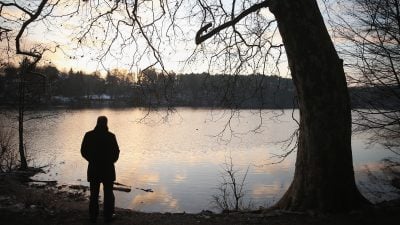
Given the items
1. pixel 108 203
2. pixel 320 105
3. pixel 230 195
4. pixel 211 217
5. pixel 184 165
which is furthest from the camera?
pixel 184 165

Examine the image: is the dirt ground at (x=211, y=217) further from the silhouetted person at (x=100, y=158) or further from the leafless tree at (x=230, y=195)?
the leafless tree at (x=230, y=195)

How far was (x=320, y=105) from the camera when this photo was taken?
705 centimetres

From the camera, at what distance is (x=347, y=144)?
721 cm

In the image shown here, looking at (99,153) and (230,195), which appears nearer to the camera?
(99,153)

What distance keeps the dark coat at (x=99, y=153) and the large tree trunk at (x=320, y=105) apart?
3.59 meters

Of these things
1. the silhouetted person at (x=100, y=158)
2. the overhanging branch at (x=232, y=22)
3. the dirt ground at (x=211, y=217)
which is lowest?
the dirt ground at (x=211, y=217)

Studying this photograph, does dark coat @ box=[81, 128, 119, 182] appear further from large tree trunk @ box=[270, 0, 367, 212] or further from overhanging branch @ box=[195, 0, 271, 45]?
large tree trunk @ box=[270, 0, 367, 212]

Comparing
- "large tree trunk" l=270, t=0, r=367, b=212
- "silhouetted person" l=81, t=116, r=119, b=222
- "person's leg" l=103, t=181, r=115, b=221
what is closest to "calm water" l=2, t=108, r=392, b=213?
"silhouetted person" l=81, t=116, r=119, b=222

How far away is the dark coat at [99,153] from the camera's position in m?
6.83

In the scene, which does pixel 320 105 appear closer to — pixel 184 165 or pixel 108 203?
pixel 108 203

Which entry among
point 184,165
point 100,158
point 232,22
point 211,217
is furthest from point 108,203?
point 184,165

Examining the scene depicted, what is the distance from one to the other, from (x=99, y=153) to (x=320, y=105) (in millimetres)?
3978

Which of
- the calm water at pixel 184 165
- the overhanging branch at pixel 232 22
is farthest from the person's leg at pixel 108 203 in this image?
the overhanging branch at pixel 232 22

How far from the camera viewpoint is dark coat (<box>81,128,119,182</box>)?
6.83 meters
